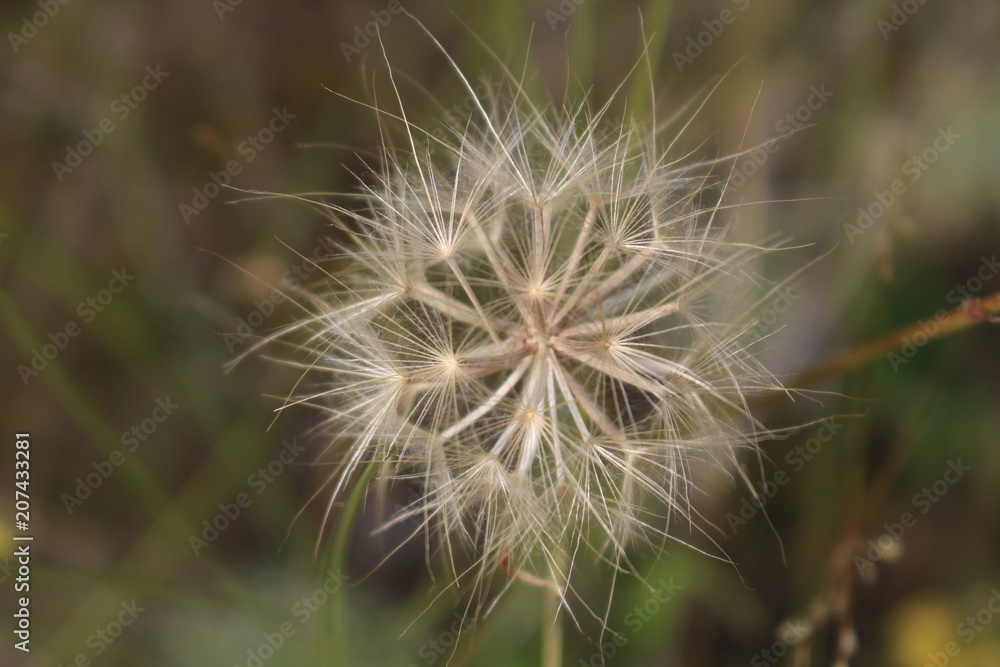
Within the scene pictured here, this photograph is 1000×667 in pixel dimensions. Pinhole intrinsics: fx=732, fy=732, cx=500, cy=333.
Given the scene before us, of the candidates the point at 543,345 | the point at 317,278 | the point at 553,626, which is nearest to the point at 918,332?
the point at 543,345

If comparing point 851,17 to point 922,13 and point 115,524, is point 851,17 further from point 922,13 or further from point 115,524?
point 115,524

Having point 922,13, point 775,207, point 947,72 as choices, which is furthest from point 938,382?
point 922,13

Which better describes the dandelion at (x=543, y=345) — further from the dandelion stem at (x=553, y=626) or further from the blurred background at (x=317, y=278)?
the blurred background at (x=317, y=278)

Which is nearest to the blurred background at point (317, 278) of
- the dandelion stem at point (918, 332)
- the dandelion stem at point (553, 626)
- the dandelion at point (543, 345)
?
→ the dandelion stem at point (553, 626)

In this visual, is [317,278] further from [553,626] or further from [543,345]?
[553,626]

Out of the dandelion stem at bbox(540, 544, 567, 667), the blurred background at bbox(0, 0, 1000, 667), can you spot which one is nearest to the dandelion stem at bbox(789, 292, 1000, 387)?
the blurred background at bbox(0, 0, 1000, 667)

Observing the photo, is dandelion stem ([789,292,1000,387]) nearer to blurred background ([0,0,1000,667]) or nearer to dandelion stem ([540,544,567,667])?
blurred background ([0,0,1000,667])

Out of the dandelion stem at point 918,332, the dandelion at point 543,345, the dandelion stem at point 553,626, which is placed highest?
the dandelion at point 543,345
